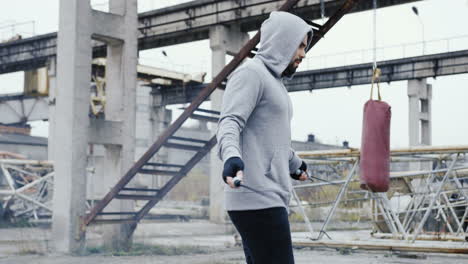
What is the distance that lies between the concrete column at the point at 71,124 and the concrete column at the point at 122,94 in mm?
Result: 818

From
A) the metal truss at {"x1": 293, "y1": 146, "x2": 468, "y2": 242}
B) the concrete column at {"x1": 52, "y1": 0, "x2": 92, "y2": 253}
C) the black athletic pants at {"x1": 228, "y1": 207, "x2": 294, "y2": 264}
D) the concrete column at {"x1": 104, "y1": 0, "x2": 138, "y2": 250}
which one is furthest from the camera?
the concrete column at {"x1": 104, "y1": 0, "x2": 138, "y2": 250}

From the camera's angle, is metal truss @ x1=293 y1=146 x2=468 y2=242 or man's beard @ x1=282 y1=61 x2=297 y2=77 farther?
metal truss @ x1=293 y1=146 x2=468 y2=242

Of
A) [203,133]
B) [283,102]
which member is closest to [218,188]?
[283,102]

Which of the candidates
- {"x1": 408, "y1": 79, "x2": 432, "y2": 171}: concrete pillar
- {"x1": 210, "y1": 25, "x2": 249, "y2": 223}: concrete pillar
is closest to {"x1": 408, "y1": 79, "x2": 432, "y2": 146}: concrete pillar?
{"x1": 408, "y1": 79, "x2": 432, "y2": 171}: concrete pillar

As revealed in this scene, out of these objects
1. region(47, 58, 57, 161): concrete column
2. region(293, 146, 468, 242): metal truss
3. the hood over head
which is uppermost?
region(47, 58, 57, 161): concrete column

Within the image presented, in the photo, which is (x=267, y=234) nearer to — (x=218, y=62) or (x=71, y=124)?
(x=71, y=124)

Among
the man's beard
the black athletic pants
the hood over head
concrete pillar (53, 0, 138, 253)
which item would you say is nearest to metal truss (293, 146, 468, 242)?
concrete pillar (53, 0, 138, 253)

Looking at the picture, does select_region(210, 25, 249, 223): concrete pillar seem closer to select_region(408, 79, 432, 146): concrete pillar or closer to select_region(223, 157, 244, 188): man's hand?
select_region(408, 79, 432, 146): concrete pillar

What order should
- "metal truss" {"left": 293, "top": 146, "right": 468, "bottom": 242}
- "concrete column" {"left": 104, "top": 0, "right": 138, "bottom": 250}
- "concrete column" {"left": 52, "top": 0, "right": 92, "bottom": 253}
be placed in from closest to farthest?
"metal truss" {"left": 293, "top": 146, "right": 468, "bottom": 242}
"concrete column" {"left": 52, "top": 0, "right": 92, "bottom": 253}
"concrete column" {"left": 104, "top": 0, "right": 138, "bottom": 250}

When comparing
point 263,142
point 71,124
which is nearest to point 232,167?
point 263,142

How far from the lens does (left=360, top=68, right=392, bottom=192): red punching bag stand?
6160mm

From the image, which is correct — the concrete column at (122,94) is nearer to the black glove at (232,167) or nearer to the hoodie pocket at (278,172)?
the hoodie pocket at (278,172)

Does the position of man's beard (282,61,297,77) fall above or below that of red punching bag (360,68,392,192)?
above

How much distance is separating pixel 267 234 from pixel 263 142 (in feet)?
1.35
